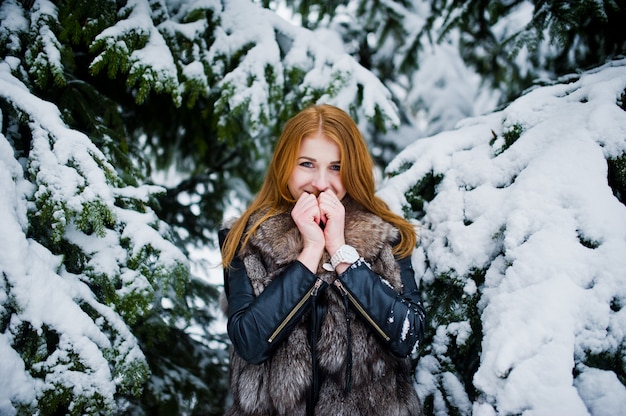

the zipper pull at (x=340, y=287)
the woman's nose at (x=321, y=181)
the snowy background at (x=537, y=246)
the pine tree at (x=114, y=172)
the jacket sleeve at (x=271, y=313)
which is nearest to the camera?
the snowy background at (x=537, y=246)

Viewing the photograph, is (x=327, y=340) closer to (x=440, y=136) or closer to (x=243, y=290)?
(x=243, y=290)

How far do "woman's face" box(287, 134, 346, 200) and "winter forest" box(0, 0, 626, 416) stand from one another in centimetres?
39

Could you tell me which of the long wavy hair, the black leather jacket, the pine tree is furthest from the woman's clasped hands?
the pine tree

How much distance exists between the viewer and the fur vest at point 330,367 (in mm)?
1685

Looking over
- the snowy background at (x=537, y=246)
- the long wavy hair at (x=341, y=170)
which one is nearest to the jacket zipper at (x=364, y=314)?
the snowy background at (x=537, y=246)

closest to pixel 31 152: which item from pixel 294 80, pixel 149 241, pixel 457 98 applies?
pixel 149 241

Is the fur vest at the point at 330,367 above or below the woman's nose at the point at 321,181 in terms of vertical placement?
below

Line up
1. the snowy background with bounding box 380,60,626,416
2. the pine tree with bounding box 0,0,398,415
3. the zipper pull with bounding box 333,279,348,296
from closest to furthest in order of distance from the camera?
the snowy background with bounding box 380,60,626,416 → the pine tree with bounding box 0,0,398,415 → the zipper pull with bounding box 333,279,348,296

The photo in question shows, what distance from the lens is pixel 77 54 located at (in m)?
2.46

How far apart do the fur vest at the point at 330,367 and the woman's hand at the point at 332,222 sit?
0.07m

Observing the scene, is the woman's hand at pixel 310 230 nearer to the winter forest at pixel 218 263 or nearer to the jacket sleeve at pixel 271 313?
the jacket sleeve at pixel 271 313

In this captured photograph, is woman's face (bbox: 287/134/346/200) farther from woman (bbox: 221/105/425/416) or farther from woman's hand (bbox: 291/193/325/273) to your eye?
woman's hand (bbox: 291/193/325/273)

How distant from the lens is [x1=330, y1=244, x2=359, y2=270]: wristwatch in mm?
1785

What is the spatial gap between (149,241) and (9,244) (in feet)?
1.85
